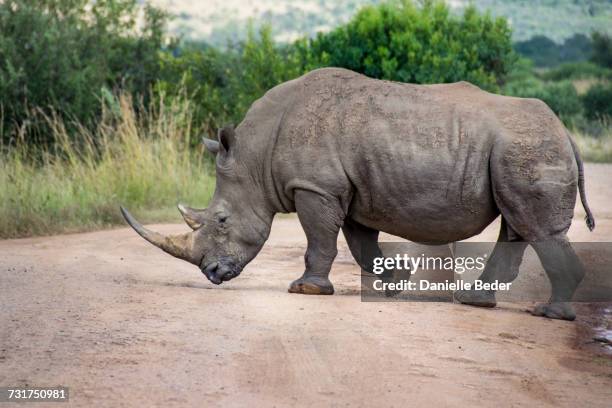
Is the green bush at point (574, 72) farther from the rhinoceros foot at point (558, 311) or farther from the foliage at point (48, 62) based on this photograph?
the rhinoceros foot at point (558, 311)

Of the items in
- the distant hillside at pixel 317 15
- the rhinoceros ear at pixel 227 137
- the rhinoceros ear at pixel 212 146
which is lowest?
the distant hillside at pixel 317 15

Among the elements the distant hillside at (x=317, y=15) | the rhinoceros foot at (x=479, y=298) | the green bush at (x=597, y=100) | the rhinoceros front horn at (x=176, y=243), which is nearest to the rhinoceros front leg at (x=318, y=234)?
the rhinoceros front horn at (x=176, y=243)

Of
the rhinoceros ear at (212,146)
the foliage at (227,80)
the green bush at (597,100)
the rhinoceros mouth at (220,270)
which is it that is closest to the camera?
the rhinoceros mouth at (220,270)

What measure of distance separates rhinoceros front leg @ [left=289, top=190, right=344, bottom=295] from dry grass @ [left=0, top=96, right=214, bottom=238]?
4462 millimetres

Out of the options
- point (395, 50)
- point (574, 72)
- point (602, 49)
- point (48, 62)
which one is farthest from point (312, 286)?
point (574, 72)

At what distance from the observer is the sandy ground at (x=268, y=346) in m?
5.18

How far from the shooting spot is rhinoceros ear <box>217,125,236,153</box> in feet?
25.7

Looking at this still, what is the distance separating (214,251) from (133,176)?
5.36m

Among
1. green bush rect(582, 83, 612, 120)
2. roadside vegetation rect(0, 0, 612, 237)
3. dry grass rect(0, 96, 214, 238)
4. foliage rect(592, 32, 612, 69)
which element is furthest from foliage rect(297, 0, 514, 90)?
foliage rect(592, 32, 612, 69)

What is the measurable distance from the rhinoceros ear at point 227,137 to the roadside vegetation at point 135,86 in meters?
4.01

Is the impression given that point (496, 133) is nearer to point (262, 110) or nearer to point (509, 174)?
point (509, 174)

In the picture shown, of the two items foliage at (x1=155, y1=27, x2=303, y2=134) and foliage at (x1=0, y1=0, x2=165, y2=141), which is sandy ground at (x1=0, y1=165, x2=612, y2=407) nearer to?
foliage at (x1=0, y1=0, x2=165, y2=141)

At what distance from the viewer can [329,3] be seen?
65562mm

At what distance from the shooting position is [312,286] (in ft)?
25.1
